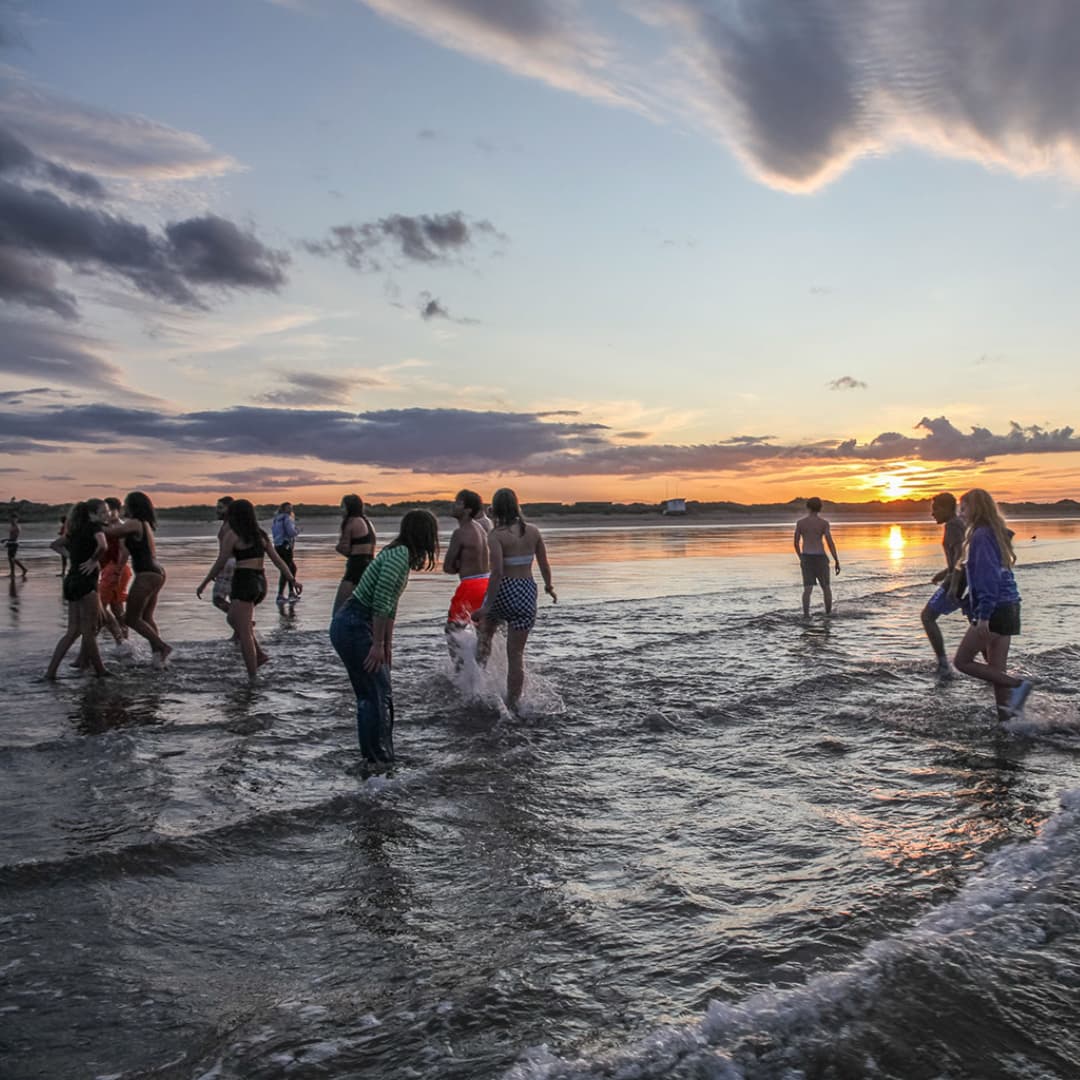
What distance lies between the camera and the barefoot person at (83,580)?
1048 cm

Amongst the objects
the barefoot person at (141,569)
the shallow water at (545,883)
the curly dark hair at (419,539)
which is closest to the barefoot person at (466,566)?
the shallow water at (545,883)

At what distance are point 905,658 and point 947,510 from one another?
2384 millimetres

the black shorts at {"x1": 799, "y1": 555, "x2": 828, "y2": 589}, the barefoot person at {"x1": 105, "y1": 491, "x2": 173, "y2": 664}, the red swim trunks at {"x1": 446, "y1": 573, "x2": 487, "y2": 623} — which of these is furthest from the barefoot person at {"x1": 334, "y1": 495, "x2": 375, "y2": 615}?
the black shorts at {"x1": 799, "y1": 555, "x2": 828, "y2": 589}

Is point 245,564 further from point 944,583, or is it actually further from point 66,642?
point 944,583

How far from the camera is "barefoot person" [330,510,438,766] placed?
616 cm

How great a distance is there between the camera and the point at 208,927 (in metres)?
4.22

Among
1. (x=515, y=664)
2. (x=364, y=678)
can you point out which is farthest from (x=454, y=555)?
(x=364, y=678)

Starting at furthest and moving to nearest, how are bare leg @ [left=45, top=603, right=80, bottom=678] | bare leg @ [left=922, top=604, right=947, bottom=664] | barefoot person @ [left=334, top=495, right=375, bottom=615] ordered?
barefoot person @ [left=334, top=495, right=375, bottom=615] < bare leg @ [left=45, top=603, right=80, bottom=678] < bare leg @ [left=922, top=604, right=947, bottom=664]

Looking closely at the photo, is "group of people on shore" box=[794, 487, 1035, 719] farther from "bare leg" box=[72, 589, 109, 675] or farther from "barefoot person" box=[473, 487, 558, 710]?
"bare leg" box=[72, 589, 109, 675]

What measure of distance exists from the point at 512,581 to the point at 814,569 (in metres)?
9.16

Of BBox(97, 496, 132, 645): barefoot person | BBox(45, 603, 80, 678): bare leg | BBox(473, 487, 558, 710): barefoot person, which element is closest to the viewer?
BBox(473, 487, 558, 710): barefoot person

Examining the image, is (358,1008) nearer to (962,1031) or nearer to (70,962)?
(70,962)

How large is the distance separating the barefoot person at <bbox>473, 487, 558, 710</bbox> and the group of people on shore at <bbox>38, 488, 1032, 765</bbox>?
0.04ft

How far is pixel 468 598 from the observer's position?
991 centimetres
